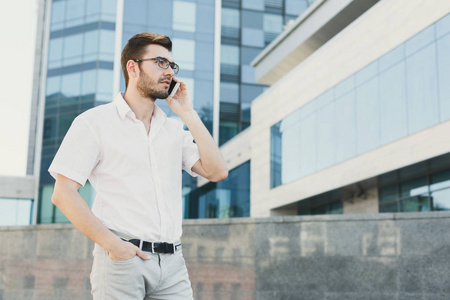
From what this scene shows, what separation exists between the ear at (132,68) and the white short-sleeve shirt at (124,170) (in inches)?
6.3

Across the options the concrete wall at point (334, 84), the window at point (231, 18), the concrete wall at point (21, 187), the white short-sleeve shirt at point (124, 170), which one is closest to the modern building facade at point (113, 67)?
the concrete wall at point (21, 187)

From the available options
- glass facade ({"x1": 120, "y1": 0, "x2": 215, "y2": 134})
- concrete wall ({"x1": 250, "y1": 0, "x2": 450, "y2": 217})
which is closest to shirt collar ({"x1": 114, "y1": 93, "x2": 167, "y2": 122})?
concrete wall ({"x1": 250, "y1": 0, "x2": 450, "y2": 217})

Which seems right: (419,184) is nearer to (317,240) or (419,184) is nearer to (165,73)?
(317,240)

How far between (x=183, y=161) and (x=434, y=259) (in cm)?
661

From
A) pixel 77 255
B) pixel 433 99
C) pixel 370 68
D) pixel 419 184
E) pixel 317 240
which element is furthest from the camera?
pixel 370 68

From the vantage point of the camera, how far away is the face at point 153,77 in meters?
3.06

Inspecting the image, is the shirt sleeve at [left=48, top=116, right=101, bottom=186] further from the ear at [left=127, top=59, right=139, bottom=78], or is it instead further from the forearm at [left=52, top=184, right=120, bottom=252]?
the ear at [left=127, top=59, right=139, bottom=78]

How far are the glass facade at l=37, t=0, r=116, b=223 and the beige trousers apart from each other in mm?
36728

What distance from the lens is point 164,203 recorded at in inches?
116

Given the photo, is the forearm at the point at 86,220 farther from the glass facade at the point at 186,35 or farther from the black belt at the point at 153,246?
the glass facade at the point at 186,35

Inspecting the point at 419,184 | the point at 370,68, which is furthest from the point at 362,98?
the point at 419,184

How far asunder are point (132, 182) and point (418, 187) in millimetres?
20433

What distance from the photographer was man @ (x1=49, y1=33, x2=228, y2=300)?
9.16 ft

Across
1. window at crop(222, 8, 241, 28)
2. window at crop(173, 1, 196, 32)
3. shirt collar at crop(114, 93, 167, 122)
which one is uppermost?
window at crop(222, 8, 241, 28)
